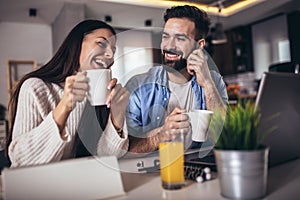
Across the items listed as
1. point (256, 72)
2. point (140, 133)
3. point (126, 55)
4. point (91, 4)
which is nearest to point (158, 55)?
point (126, 55)

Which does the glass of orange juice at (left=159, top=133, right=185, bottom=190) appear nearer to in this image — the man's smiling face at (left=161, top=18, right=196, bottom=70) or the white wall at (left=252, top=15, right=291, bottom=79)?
the man's smiling face at (left=161, top=18, right=196, bottom=70)

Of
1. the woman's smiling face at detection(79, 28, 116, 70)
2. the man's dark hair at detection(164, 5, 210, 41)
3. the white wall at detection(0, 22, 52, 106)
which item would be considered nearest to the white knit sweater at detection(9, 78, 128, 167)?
Answer: the woman's smiling face at detection(79, 28, 116, 70)

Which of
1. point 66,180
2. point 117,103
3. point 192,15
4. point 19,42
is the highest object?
point 19,42

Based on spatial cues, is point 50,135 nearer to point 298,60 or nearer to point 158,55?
point 158,55

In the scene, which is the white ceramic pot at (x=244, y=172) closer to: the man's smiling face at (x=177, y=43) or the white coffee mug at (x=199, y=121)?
the white coffee mug at (x=199, y=121)

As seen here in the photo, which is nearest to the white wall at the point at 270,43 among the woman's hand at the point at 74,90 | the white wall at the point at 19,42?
the white wall at the point at 19,42

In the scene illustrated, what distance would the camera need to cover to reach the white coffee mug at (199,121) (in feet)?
2.88

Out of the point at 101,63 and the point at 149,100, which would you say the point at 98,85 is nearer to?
the point at 101,63

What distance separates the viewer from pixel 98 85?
0.76 m

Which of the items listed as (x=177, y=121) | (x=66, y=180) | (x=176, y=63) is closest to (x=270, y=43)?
(x=176, y=63)

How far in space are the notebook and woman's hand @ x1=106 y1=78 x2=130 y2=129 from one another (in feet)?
0.85

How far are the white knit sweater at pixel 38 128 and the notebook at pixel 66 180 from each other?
174 mm

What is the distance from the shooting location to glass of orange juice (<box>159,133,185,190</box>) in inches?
23.5

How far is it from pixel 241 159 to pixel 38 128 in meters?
0.49
